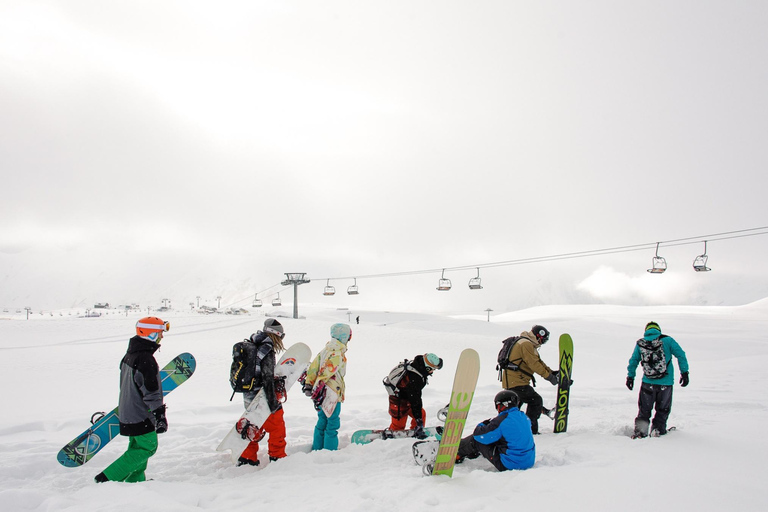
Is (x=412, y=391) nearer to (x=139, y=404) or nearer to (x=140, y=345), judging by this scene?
(x=139, y=404)

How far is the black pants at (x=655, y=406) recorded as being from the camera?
20.8ft

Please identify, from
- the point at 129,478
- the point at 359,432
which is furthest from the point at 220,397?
the point at 129,478

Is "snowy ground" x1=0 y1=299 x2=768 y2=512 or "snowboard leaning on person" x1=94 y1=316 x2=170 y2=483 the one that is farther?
"snowboard leaning on person" x1=94 y1=316 x2=170 y2=483

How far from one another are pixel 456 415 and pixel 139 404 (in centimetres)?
365

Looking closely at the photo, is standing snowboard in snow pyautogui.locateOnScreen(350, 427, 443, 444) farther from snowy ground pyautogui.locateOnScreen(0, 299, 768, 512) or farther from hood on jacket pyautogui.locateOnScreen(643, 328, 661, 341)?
hood on jacket pyautogui.locateOnScreen(643, 328, 661, 341)

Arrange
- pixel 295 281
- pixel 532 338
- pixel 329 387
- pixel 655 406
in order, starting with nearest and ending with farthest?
1. pixel 329 387
2. pixel 655 406
3. pixel 532 338
4. pixel 295 281

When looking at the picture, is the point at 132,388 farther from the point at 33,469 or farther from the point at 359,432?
the point at 359,432

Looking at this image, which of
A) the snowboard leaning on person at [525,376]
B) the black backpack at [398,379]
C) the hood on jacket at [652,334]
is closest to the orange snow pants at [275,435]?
the black backpack at [398,379]

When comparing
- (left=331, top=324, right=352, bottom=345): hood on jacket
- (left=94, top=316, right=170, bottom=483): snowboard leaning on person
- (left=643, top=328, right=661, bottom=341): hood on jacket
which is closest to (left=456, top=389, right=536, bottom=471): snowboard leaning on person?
(left=331, top=324, right=352, bottom=345): hood on jacket

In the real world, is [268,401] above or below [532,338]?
below

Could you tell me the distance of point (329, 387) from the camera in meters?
5.98

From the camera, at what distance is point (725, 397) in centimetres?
1038

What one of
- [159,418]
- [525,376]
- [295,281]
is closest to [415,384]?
[525,376]

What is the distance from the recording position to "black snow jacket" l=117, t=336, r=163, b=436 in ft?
15.3
